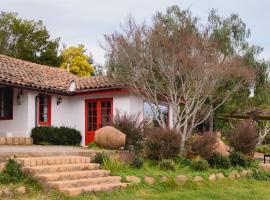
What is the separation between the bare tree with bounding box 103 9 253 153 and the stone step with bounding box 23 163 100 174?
4.27 metres

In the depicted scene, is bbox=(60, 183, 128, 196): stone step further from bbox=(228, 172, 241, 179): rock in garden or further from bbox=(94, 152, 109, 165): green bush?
bbox=(228, 172, 241, 179): rock in garden

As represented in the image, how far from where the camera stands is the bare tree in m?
15.2

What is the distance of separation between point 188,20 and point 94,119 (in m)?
9.24

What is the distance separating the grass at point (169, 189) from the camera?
884 cm

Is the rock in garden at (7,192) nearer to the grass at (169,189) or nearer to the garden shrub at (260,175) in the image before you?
the grass at (169,189)

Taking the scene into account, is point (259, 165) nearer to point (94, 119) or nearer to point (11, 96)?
point (94, 119)

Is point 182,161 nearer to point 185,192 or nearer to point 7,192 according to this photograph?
point 185,192

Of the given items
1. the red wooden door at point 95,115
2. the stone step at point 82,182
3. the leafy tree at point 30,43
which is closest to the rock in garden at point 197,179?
the stone step at point 82,182

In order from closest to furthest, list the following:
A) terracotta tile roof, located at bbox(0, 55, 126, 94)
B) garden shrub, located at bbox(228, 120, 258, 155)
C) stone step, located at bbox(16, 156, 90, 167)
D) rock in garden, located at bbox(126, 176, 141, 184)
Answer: stone step, located at bbox(16, 156, 90, 167) → rock in garden, located at bbox(126, 176, 141, 184) → garden shrub, located at bbox(228, 120, 258, 155) → terracotta tile roof, located at bbox(0, 55, 126, 94)

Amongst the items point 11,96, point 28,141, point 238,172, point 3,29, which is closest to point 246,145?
point 238,172

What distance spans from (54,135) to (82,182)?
8837 millimetres

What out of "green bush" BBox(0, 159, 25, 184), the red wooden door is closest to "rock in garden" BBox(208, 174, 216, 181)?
"green bush" BBox(0, 159, 25, 184)

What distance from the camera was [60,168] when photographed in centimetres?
1016

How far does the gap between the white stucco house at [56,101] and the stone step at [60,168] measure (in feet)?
21.4
